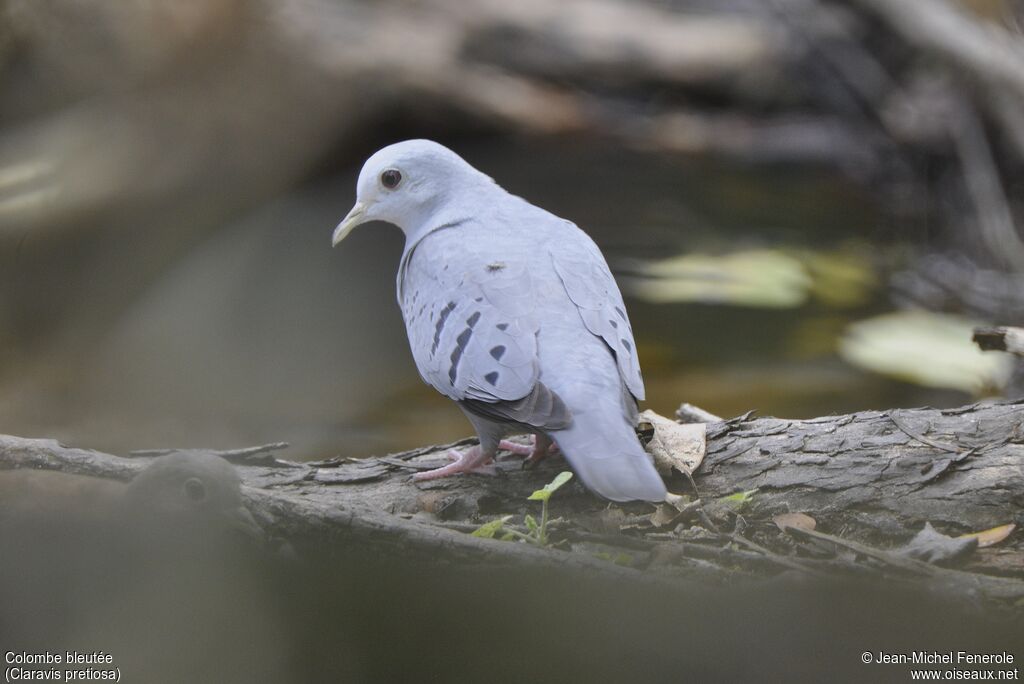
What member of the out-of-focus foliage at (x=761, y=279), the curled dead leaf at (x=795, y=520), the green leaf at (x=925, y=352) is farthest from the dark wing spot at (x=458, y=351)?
the out-of-focus foliage at (x=761, y=279)

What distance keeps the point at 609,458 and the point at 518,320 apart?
0.48 metres

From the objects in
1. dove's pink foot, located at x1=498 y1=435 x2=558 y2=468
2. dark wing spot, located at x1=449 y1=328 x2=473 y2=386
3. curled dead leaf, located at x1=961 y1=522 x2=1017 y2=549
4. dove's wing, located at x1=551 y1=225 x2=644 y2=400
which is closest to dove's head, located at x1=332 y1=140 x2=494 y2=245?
dove's wing, located at x1=551 y1=225 x2=644 y2=400

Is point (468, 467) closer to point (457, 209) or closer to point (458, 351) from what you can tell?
point (458, 351)

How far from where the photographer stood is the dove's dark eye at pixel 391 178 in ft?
9.76

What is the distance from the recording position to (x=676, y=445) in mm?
2590

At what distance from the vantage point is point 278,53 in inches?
216

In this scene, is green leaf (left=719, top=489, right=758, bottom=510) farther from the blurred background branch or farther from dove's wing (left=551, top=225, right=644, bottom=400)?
the blurred background branch

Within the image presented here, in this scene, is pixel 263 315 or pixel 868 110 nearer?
pixel 263 315

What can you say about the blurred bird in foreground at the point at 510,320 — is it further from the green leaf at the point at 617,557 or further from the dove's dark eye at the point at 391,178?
the green leaf at the point at 617,557

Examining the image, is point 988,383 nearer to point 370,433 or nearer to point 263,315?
point 370,433

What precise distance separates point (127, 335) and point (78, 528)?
3.27 metres

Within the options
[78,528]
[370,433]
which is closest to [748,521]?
[78,528]

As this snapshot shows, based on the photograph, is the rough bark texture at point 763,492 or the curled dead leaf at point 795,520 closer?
the rough bark texture at point 763,492

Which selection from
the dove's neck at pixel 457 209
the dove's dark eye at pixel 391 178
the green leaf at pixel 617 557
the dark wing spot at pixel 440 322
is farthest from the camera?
the dove's dark eye at pixel 391 178
